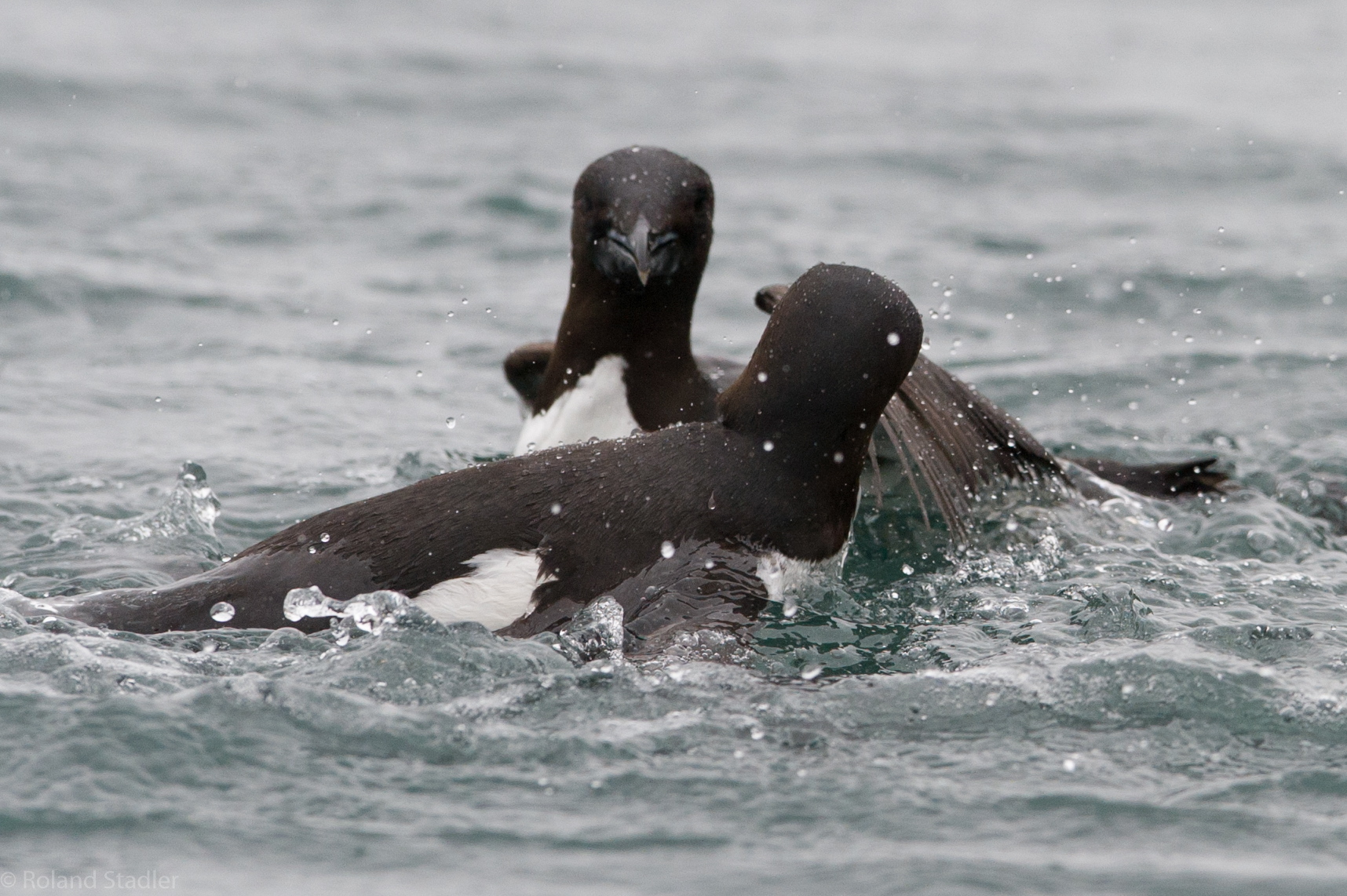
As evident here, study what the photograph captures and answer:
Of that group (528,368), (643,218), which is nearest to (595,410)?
(643,218)

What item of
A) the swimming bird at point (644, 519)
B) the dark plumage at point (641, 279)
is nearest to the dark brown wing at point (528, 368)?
the dark plumage at point (641, 279)

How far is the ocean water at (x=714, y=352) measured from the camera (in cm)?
427

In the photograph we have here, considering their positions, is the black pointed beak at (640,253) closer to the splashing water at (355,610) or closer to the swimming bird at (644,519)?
the swimming bird at (644,519)

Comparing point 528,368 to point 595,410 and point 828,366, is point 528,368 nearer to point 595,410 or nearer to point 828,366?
point 595,410

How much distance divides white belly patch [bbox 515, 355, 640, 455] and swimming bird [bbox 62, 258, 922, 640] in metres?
1.04

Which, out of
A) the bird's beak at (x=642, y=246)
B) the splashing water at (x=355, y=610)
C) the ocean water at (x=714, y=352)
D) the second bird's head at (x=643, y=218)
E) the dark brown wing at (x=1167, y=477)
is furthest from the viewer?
the dark brown wing at (x=1167, y=477)

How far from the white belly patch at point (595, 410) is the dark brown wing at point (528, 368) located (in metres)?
0.77

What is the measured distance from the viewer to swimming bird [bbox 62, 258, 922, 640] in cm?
510

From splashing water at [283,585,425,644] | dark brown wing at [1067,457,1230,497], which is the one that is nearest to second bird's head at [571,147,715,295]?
splashing water at [283,585,425,644]

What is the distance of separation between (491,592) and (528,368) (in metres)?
2.68

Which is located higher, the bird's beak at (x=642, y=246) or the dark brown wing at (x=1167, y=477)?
the bird's beak at (x=642, y=246)

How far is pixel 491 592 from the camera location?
510cm

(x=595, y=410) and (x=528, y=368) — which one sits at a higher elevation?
(x=528, y=368)

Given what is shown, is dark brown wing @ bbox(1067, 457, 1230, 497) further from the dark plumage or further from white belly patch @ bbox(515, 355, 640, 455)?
white belly patch @ bbox(515, 355, 640, 455)
